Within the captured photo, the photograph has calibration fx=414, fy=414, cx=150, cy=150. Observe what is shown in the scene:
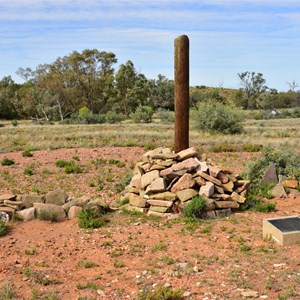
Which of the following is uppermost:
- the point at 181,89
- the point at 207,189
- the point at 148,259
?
the point at 181,89

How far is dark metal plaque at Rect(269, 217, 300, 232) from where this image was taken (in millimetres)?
6154

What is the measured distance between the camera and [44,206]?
24.0ft

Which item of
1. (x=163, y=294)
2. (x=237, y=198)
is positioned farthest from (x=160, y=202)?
(x=163, y=294)

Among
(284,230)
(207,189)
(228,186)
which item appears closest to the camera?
(284,230)

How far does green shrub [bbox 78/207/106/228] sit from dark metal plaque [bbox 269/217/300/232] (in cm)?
279

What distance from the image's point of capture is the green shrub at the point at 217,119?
24.1 m

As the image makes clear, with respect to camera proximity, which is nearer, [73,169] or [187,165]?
[187,165]

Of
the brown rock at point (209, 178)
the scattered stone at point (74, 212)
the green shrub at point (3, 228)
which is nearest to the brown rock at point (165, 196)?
the brown rock at point (209, 178)

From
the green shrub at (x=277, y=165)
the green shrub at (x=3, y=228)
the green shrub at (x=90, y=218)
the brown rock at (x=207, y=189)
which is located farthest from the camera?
the green shrub at (x=277, y=165)

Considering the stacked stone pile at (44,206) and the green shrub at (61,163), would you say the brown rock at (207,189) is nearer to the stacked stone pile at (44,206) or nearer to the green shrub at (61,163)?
the stacked stone pile at (44,206)

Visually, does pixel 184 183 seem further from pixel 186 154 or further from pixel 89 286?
pixel 89 286

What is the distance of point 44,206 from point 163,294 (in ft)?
11.9

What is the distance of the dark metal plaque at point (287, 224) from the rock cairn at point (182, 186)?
1330 mm

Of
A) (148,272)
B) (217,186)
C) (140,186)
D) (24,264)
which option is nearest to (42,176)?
(140,186)
